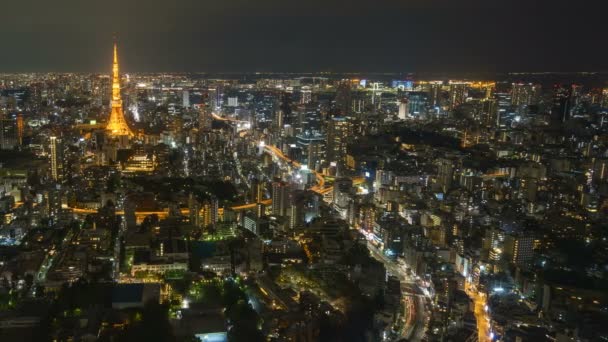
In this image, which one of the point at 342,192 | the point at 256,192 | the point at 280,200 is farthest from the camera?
the point at 342,192

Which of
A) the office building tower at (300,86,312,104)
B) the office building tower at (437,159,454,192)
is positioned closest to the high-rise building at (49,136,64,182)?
the office building tower at (437,159,454,192)

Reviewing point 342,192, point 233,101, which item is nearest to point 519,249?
point 342,192

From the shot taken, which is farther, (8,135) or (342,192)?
(8,135)

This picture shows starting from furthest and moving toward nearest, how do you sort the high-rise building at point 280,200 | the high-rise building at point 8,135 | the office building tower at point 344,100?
the office building tower at point 344,100 → the high-rise building at point 8,135 → the high-rise building at point 280,200

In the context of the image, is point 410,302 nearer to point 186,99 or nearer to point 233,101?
point 233,101

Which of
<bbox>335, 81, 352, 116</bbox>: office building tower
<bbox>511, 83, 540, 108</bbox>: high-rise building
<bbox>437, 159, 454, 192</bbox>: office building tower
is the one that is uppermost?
<bbox>511, 83, 540, 108</bbox>: high-rise building

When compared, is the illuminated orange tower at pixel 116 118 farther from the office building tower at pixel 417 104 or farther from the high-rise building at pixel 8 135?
the office building tower at pixel 417 104

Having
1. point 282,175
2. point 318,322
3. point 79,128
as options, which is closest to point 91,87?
point 79,128

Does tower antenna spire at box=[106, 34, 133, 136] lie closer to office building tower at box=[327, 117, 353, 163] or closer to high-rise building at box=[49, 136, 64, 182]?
high-rise building at box=[49, 136, 64, 182]

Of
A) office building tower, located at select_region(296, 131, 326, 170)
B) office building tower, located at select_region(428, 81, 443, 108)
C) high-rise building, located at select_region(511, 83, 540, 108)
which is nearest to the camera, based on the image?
office building tower, located at select_region(296, 131, 326, 170)

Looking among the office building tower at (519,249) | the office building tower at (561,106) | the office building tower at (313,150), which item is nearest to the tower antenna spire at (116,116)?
the office building tower at (313,150)
